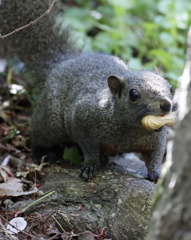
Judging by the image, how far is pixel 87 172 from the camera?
4348 mm

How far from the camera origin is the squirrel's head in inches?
144

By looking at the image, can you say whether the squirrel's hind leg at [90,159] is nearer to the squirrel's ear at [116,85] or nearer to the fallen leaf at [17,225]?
the squirrel's ear at [116,85]

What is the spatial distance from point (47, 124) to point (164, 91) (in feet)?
6.05

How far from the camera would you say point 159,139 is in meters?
4.30

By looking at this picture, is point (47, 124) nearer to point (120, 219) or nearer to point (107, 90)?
point (107, 90)

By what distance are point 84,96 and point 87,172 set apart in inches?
36.4

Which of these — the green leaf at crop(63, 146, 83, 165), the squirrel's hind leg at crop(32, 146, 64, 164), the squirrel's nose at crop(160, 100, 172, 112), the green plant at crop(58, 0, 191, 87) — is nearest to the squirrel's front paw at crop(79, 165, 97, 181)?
the green leaf at crop(63, 146, 83, 165)

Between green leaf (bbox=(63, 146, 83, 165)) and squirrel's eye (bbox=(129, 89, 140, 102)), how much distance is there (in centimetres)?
140

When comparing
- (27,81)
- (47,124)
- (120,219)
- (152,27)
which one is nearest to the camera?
(120,219)

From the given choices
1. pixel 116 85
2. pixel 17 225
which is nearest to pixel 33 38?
pixel 116 85

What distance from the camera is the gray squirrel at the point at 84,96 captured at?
13.1 ft

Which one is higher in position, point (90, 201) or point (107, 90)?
point (107, 90)

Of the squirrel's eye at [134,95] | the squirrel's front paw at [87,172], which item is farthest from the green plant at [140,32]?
the squirrel's eye at [134,95]

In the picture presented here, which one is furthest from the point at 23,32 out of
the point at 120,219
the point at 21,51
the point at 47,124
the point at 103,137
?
the point at 120,219
